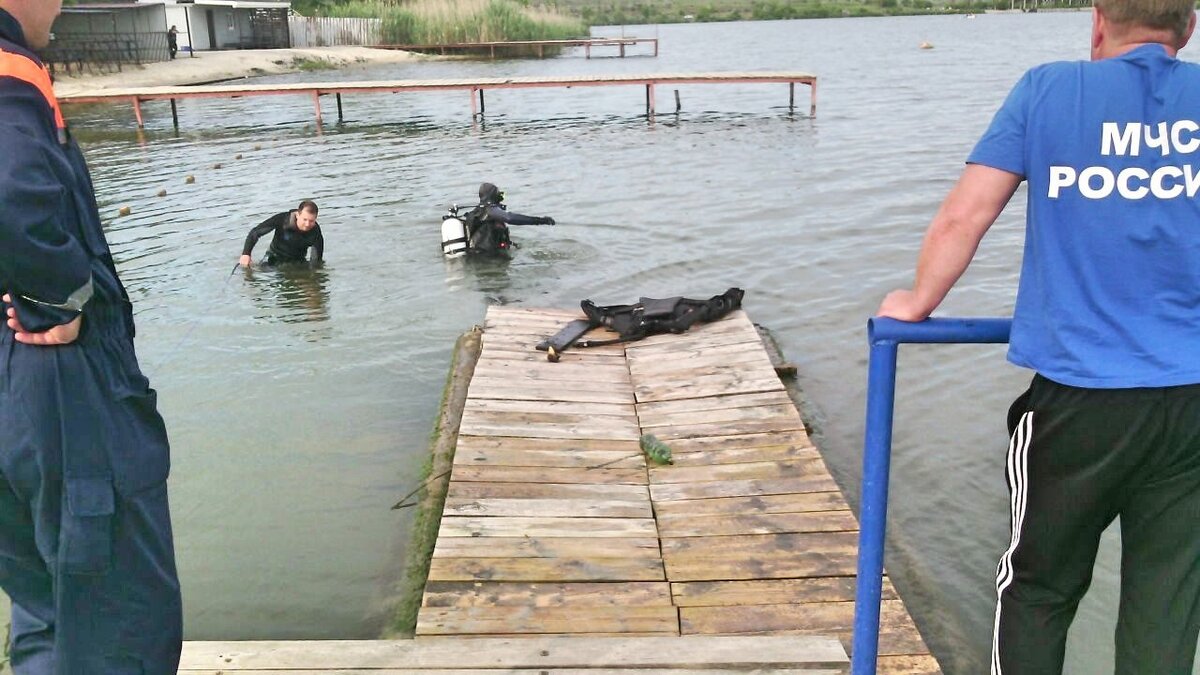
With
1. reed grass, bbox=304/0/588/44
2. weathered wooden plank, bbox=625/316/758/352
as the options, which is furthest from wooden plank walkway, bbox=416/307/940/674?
reed grass, bbox=304/0/588/44

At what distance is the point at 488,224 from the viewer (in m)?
11.7

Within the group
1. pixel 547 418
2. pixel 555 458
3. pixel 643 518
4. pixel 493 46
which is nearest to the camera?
pixel 643 518

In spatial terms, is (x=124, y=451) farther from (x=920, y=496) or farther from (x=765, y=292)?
(x=765, y=292)

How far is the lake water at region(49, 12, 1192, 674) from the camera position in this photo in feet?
17.9

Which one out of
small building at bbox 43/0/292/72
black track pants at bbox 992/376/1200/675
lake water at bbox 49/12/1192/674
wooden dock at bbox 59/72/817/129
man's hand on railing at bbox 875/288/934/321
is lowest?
lake water at bbox 49/12/1192/674

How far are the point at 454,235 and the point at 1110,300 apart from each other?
10.2 meters

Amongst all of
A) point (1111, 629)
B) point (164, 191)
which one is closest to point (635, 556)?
point (1111, 629)

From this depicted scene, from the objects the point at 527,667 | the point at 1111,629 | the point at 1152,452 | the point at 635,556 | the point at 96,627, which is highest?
the point at 1152,452

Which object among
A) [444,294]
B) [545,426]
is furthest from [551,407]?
[444,294]

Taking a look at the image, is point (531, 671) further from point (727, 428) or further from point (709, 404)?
point (709, 404)

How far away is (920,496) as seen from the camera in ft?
20.3

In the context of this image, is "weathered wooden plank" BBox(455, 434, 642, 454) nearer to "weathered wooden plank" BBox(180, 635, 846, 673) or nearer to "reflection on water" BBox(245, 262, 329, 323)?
"weathered wooden plank" BBox(180, 635, 846, 673)

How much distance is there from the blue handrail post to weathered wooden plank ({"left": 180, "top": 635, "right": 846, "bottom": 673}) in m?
0.64

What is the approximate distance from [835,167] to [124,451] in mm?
17976
